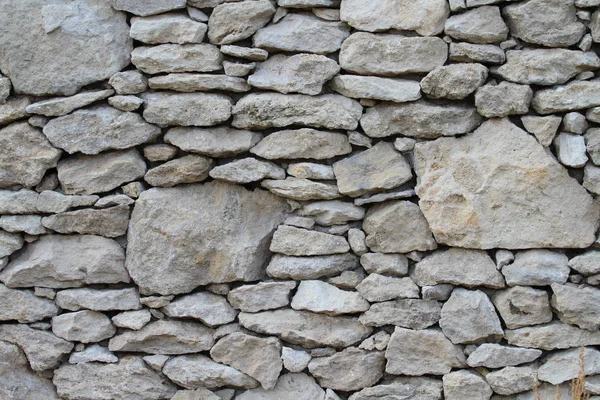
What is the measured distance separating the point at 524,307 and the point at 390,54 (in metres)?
1.06

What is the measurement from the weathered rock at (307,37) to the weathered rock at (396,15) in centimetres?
6

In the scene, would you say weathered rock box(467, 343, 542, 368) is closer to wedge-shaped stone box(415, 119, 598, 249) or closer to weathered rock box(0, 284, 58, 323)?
wedge-shaped stone box(415, 119, 598, 249)

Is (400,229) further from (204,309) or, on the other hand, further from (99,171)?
(99,171)

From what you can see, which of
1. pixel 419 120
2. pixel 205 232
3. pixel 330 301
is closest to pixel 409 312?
pixel 330 301

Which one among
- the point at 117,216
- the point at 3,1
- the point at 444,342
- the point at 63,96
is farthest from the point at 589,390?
the point at 3,1

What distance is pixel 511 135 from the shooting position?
2.52 meters

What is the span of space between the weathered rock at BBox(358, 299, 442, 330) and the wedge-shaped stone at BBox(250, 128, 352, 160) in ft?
2.03

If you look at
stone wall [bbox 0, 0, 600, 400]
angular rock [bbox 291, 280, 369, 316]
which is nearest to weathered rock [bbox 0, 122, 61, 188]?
stone wall [bbox 0, 0, 600, 400]

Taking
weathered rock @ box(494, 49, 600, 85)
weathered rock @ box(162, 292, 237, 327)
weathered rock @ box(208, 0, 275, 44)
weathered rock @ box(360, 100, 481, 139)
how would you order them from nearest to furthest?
weathered rock @ box(494, 49, 600, 85), weathered rock @ box(360, 100, 481, 139), weathered rock @ box(208, 0, 275, 44), weathered rock @ box(162, 292, 237, 327)

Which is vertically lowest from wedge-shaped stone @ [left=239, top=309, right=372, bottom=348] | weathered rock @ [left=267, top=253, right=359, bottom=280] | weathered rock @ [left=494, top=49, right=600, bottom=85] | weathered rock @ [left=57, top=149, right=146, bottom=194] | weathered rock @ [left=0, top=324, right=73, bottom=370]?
weathered rock @ [left=0, top=324, right=73, bottom=370]

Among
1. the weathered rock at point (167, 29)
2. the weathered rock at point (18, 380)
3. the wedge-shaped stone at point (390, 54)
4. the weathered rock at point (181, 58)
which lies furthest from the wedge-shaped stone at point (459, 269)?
the weathered rock at point (18, 380)

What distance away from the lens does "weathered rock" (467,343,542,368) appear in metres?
2.56

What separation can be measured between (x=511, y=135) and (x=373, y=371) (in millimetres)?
1048

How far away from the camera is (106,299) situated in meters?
2.83
